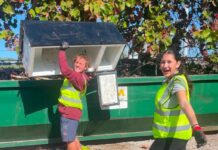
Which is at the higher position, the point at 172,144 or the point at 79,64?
the point at 79,64

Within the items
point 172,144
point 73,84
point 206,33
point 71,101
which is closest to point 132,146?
point 71,101

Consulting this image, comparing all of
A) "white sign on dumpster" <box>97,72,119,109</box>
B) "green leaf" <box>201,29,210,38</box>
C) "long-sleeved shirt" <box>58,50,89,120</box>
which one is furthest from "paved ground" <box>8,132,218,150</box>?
"green leaf" <box>201,29,210,38</box>

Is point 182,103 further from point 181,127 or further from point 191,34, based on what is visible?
point 191,34

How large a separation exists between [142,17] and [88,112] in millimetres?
1594

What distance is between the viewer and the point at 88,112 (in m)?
5.48

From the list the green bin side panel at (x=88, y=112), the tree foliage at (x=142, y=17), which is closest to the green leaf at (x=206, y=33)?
the tree foliage at (x=142, y=17)

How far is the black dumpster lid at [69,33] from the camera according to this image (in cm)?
452

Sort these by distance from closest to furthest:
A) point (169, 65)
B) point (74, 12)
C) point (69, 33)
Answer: point (169, 65)
point (69, 33)
point (74, 12)

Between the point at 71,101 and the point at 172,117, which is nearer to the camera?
the point at 172,117

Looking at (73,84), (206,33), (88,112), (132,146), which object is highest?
(206,33)

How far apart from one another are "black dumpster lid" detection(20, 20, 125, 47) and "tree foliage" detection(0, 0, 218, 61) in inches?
16.4

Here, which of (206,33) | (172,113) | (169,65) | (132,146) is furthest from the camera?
(206,33)

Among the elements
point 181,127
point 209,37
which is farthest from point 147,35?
point 181,127

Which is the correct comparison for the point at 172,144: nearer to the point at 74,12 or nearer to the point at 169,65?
the point at 169,65
